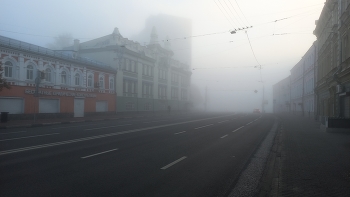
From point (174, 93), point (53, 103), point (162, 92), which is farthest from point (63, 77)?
point (174, 93)

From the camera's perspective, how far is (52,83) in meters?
32.6

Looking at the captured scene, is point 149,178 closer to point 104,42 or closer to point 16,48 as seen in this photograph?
point 16,48

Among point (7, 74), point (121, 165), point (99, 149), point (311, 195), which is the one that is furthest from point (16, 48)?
point (311, 195)

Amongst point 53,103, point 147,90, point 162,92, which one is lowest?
point 53,103

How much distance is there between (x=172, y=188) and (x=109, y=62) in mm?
40784

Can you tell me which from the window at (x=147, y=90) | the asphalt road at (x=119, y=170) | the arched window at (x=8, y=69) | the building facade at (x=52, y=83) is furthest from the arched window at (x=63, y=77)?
the asphalt road at (x=119, y=170)

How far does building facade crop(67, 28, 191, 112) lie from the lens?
45156 millimetres

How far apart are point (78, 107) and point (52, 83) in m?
5.33

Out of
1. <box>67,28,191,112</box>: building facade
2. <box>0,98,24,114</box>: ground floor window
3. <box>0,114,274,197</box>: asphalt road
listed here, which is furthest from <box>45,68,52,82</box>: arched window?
<box>0,114,274,197</box>: asphalt road

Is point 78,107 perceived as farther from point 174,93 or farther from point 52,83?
point 174,93

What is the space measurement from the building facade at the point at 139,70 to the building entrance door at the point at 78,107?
26.1ft

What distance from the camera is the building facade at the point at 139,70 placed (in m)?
45.2

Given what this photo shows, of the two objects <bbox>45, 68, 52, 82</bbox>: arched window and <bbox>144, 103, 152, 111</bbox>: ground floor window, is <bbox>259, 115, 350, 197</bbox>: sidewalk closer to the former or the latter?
<bbox>45, 68, 52, 82</bbox>: arched window

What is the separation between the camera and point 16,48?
27797mm
